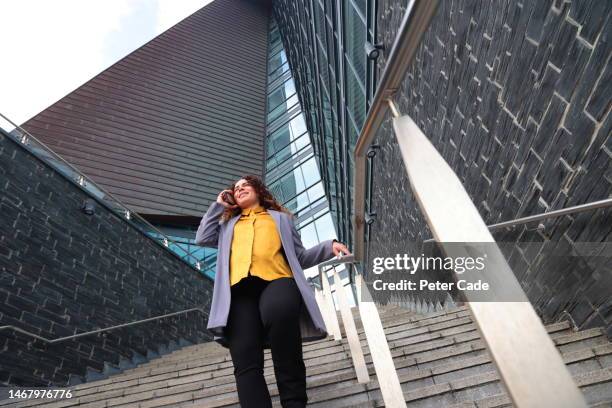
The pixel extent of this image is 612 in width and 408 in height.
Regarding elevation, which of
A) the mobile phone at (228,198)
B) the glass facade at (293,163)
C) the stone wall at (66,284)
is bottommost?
the mobile phone at (228,198)

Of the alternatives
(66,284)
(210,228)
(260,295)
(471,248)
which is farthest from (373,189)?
(471,248)

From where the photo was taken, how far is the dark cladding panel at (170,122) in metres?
15.1

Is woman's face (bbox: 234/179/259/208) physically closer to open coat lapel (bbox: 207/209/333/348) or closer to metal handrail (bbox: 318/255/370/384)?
open coat lapel (bbox: 207/209/333/348)

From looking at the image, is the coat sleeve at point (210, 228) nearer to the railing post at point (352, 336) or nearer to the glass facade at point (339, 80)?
the railing post at point (352, 336)

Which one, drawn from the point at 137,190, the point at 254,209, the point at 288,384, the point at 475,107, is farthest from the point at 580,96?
the point at 137,190

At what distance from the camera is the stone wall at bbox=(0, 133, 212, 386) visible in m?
5.77

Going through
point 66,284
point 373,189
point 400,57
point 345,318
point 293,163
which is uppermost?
point 293,163

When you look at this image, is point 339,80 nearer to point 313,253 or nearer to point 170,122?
point 313,253

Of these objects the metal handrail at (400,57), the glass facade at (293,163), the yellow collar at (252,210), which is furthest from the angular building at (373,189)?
the yellow collar at (252,210)

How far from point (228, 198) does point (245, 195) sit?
0.10 m

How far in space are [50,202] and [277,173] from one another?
11.5m

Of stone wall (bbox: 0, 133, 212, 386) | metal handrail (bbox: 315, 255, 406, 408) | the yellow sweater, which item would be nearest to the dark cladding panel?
stone wall (bbox: 0, 133, 212, 386)

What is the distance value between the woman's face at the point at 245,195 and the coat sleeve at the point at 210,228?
120 millimetres

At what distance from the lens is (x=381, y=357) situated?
2.23 m
